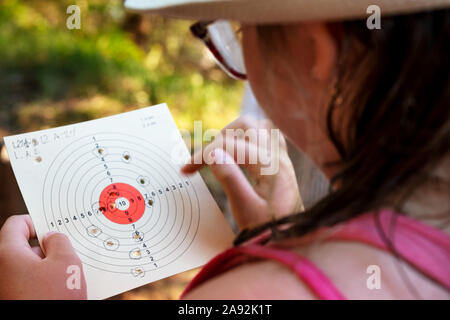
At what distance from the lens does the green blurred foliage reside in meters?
2.57

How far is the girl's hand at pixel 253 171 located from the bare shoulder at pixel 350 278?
26 cm

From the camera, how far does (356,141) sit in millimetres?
512

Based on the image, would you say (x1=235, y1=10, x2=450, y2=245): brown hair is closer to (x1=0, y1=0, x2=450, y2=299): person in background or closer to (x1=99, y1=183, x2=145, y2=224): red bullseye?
(x1=0, y1=0, x2=450, y2=299): person in background

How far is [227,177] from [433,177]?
0.35 metres

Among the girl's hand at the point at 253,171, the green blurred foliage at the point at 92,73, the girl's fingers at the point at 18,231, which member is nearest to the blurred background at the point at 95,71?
the green blurred foliage at the point at 92,73

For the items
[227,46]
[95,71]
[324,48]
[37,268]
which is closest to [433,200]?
[324,48]

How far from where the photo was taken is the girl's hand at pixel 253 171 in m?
0.78

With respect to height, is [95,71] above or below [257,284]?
above

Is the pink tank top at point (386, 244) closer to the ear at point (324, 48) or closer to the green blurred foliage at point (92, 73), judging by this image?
the ear at point (324, 48)

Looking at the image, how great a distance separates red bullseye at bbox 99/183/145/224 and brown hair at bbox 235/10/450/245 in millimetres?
289

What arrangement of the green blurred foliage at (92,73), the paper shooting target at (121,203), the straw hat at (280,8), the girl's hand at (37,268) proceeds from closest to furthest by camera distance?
the straw hat at (280,8), the girl's hand at (37,268), the paper shooting target at (121,203), the green blurred foliage at (92,73)

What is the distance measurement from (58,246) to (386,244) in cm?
41

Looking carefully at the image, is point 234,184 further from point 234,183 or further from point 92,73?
point 92,73

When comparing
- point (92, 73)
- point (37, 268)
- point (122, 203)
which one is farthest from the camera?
point (92, 73)
